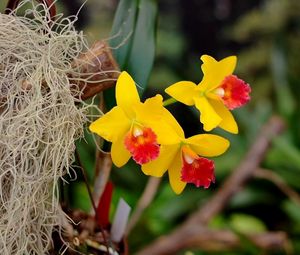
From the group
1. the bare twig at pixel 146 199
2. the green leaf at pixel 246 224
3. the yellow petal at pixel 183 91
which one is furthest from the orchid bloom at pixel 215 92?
the green leaf at pixel 246 224

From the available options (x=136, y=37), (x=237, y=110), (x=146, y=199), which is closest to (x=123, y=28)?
(x=136, y=37)

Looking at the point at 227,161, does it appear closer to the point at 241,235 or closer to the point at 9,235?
the point at 241,235

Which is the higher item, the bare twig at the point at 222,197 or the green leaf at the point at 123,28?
the green leaf at the point at 123,28

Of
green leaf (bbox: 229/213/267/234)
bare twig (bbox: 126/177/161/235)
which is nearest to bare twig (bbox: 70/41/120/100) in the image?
bare twig (bbox: 126/177/161/235)

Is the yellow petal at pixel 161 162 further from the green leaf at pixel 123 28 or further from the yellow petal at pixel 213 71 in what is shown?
the green leaf at pixel 123 28

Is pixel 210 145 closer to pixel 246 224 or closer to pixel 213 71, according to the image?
pixel 213 71

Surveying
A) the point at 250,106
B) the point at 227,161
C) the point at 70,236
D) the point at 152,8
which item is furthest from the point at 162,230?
the point at 70,236

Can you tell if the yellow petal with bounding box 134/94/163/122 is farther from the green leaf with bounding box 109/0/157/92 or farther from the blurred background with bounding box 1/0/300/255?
the blurred background with bounding box 1/0/300/255
